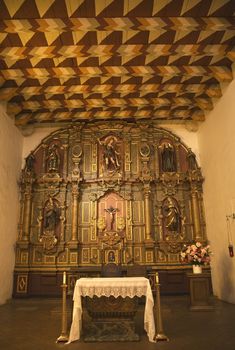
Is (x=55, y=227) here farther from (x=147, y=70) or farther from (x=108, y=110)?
(x=147, y=70)

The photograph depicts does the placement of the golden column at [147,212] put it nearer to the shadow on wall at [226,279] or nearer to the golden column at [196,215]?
the golden column at [196,215]

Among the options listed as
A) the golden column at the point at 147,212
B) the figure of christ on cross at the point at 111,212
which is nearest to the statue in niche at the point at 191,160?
the golden column at the point at 147,212

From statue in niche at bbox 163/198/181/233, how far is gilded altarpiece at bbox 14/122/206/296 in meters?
0.03

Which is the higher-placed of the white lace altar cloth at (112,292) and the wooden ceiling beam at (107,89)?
the wooden ceiling beam at (107,89)

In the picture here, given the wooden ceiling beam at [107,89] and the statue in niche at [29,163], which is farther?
the statue in niche at [29,163]

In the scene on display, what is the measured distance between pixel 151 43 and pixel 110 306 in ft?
19.5

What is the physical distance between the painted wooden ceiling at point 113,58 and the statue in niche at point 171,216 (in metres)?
3.23

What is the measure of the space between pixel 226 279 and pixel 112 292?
204 inches

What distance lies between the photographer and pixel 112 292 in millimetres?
5211

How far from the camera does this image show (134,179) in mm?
11102

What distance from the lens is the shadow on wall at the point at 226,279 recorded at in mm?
8703

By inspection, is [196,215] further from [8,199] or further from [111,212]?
[8,199]

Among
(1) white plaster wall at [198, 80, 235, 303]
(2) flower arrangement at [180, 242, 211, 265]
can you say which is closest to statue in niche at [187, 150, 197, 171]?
(1) white plaster wall at [198, 80, 235, 303]

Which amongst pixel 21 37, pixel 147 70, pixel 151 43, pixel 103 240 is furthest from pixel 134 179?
pixel 21 37
